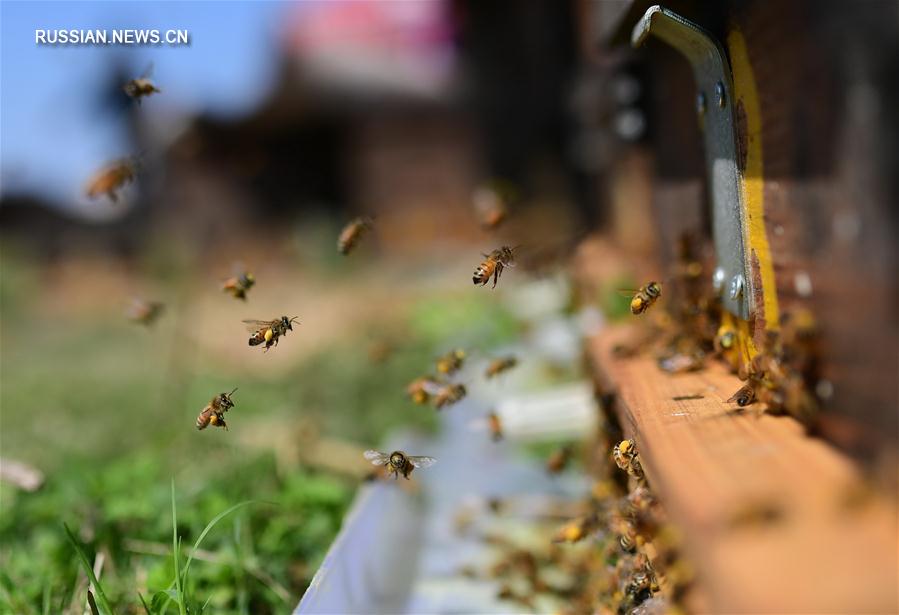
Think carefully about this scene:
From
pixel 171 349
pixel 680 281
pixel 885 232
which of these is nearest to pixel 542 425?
pixel 680 281

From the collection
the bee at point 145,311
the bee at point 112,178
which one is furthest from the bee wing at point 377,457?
the bee at point 145,311

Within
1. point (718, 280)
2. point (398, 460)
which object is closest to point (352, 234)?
point (398, 460)

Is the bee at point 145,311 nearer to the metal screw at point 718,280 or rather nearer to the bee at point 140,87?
the bee at point 140,87

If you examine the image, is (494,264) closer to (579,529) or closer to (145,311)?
(579,529)

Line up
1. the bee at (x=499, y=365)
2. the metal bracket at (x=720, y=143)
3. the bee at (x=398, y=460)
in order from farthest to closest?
the bee at (x=499, y=365) < the bee at (x=398, y=460) < the metal bracket at (x=720, y=143)

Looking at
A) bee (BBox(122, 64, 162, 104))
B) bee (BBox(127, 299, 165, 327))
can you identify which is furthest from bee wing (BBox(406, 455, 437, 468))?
bee (BBox(127, 299, 165, 327))

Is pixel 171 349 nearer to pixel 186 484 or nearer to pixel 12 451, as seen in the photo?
pixel 12 451

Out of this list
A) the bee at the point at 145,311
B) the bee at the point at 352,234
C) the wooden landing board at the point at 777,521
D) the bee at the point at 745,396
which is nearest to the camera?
the wooden landing board at the point at 777,521
